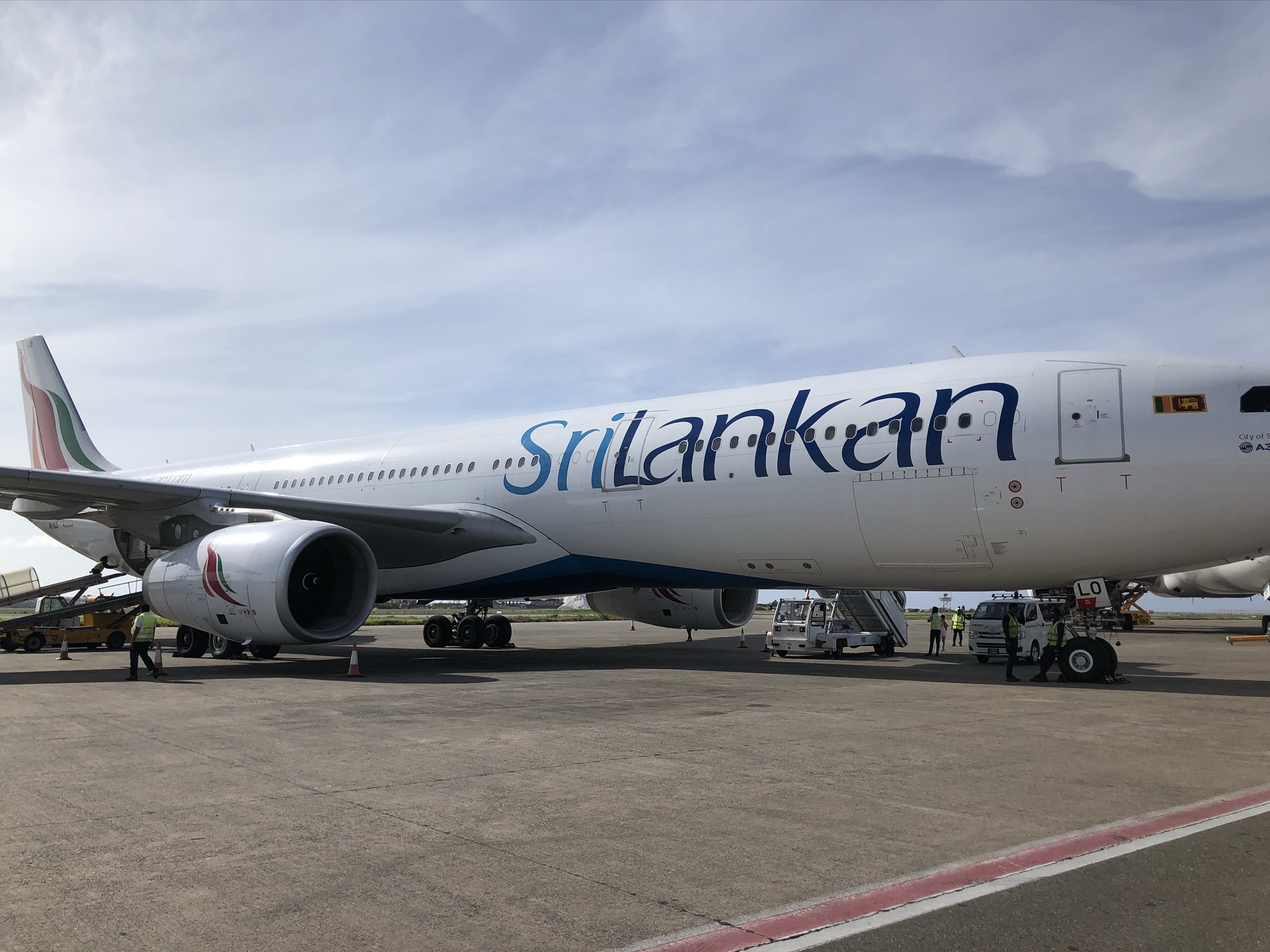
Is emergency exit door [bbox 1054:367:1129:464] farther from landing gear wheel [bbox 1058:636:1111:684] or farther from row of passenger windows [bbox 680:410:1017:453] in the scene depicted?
landing gear wheel [bbox 1058:636:1111:684]

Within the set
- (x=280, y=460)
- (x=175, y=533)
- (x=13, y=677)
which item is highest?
(x=280, y=460)

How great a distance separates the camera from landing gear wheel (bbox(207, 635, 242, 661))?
722 inches

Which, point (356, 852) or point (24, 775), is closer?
point (356, 852)

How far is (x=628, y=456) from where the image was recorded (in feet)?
51.8

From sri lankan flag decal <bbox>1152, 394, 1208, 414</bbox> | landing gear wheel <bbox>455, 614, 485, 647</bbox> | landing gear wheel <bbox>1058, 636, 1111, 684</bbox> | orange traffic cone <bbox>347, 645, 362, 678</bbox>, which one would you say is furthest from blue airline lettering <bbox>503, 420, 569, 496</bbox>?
sri lankan flag decal <bbox>1152, 394, 1208, 414</bbox>

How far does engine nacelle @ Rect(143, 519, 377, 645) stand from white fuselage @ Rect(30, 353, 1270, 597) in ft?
9.68

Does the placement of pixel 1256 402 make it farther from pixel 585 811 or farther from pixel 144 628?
pixel 144 628

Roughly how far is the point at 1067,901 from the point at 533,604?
4386 inches

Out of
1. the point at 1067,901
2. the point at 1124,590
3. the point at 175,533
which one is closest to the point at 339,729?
the point at 1067,901

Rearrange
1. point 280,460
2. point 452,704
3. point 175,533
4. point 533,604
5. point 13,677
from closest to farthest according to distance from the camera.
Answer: point 452,704 < point 13,677 < point 175,533 < point 280,460 < point 533,604

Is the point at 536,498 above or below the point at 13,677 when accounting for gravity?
above

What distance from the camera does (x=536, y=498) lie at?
664 inches

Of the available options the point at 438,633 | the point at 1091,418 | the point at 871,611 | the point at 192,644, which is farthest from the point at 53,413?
the point at 1091,418

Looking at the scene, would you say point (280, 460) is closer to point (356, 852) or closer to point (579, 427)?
point (579, 427)
